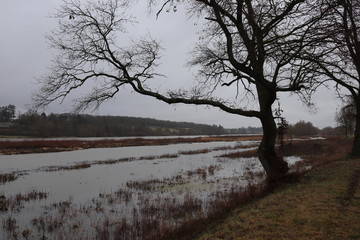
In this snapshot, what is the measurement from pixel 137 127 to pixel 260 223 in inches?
5689

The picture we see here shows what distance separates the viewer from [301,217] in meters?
6.64

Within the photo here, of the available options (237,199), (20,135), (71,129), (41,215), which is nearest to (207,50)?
(237,199)

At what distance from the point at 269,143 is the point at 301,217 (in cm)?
508

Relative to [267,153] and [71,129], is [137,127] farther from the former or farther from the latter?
[267,153]

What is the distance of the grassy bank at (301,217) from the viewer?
5637mm

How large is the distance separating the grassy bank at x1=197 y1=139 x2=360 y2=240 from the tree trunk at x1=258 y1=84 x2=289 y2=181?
171cm

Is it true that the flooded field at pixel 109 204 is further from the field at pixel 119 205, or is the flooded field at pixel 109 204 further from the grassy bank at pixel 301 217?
the grassy bank at pixel 301 217

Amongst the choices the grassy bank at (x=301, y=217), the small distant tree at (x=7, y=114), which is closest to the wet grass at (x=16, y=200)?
the grassy bank at (x=301, y=217)

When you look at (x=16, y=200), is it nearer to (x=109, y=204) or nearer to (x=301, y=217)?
(x=109, y=204)

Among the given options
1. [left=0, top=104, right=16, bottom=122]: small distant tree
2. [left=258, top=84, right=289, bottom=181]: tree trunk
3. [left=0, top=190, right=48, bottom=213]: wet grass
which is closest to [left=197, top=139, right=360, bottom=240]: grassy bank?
[left=258, top=84, right=289, bottom=181]: tree trunk

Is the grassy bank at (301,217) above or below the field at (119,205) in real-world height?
above

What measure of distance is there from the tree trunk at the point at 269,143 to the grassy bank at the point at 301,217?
171cm

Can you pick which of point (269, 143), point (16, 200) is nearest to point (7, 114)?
point (16, 200)

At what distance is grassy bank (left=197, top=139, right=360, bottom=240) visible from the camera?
5.64 m
